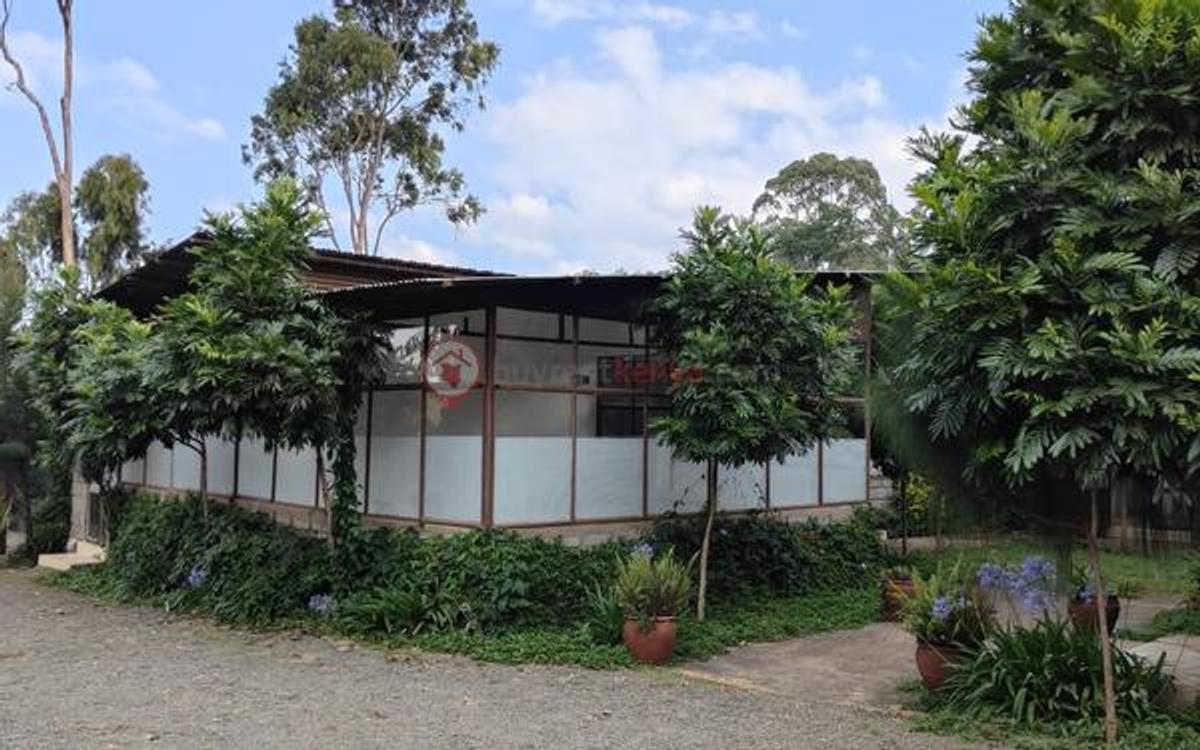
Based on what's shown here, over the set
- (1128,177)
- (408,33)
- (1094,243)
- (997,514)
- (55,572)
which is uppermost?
(408,33)

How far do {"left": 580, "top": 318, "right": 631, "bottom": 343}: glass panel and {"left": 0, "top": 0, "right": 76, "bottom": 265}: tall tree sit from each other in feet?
49.5

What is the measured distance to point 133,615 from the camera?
35.5 ft

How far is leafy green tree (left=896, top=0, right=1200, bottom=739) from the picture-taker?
5.27m

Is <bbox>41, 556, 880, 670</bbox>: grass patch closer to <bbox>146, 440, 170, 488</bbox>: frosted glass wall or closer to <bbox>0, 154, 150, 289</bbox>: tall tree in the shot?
<bbox>146, 440, 170, 488</bbox>: frosted glass wall

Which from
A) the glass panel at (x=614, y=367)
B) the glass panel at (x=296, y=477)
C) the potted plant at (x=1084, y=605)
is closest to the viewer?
the potted plant at (x=1084, y=605)

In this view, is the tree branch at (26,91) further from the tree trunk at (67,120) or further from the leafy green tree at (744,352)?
the leafy green tree at (744,352)

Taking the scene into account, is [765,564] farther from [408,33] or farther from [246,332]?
[408,33]

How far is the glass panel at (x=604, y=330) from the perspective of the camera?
10.5 metres

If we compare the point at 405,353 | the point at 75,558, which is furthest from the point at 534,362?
the point at 75,558

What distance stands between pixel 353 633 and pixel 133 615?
3160 mm

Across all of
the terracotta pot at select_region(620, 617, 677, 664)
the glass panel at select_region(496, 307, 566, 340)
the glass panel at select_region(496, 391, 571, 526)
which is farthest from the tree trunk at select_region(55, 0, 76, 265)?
the terracotta pot at select_region(620, 617, 677, 664)

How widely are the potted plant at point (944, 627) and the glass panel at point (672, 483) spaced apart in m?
3.85

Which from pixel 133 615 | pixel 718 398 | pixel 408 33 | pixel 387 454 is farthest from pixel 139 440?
pixel 408 33

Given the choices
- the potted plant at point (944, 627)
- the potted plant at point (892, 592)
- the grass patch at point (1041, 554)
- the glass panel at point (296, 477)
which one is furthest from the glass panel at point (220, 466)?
the potted plant at point (944, 627)
